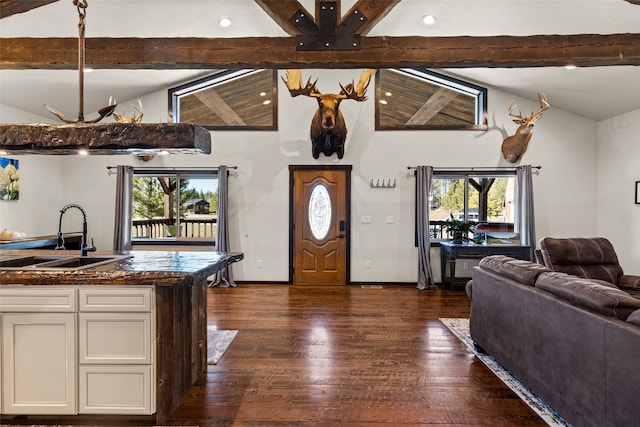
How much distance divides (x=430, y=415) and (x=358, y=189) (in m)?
4.43

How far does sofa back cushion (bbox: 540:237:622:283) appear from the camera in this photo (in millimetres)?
4113

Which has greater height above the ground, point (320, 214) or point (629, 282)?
point (320, 214)

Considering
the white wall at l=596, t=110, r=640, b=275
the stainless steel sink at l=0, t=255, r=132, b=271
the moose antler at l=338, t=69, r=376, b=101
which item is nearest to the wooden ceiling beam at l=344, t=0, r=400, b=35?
the moose antler at l=338, t=69, r=376, b=101

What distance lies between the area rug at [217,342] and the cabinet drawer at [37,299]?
1356 mm

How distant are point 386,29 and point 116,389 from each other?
5275 millimetres

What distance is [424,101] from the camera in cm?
666

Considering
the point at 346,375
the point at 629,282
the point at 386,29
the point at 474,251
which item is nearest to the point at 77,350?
the point at 346,375

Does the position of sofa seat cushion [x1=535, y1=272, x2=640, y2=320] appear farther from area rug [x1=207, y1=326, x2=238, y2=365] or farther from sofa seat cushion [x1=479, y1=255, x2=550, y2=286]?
area rug [x1=207, y1=326, x2=238, y2=365]

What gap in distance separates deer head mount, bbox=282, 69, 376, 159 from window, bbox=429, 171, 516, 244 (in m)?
1.97

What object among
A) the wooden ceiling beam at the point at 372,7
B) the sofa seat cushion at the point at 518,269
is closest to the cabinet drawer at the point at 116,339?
the sofa seat cushion at the point at 518,269

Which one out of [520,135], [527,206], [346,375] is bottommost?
[346,375]

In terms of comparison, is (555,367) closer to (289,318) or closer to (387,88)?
(289,318)

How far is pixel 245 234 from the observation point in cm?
656

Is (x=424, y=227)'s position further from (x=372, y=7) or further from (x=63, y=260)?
(x=63, y=260)
